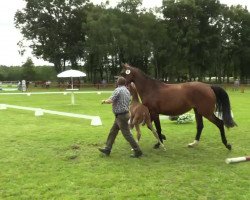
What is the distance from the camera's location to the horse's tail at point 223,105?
1020 cm

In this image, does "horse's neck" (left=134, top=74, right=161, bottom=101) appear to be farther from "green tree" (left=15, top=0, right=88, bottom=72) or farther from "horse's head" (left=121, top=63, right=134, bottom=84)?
"green tree" (left=15, top=0, right=88, bottom=72)

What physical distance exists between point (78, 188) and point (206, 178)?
7.89ft

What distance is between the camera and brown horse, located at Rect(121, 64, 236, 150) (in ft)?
32.5

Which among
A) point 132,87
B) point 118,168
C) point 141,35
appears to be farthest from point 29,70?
point 118,168

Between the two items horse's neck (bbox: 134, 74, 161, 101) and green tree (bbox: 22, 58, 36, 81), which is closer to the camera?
horse's neck (bbox: 134, 74, 161, 101)

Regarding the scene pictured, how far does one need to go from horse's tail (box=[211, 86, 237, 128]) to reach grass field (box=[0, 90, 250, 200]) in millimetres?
774

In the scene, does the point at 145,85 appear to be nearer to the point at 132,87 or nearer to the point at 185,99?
the point at 132,87

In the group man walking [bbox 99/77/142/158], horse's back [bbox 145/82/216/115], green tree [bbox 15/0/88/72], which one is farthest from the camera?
green tree [bbox 15/0/88/72]

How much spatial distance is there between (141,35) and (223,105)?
41.2m

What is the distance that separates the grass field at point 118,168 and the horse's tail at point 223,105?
0.77 m

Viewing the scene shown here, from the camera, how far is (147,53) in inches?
2109

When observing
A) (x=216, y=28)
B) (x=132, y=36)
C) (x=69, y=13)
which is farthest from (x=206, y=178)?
(x=69, y=13)

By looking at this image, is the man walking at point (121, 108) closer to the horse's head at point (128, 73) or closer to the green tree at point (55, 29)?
the horse's head at point (128, 73)

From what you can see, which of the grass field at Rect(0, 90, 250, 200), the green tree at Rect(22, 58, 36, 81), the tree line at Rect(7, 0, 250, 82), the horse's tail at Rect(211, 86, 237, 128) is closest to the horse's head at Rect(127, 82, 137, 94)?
the grass field at Rect(0, 90, 250, 200)
